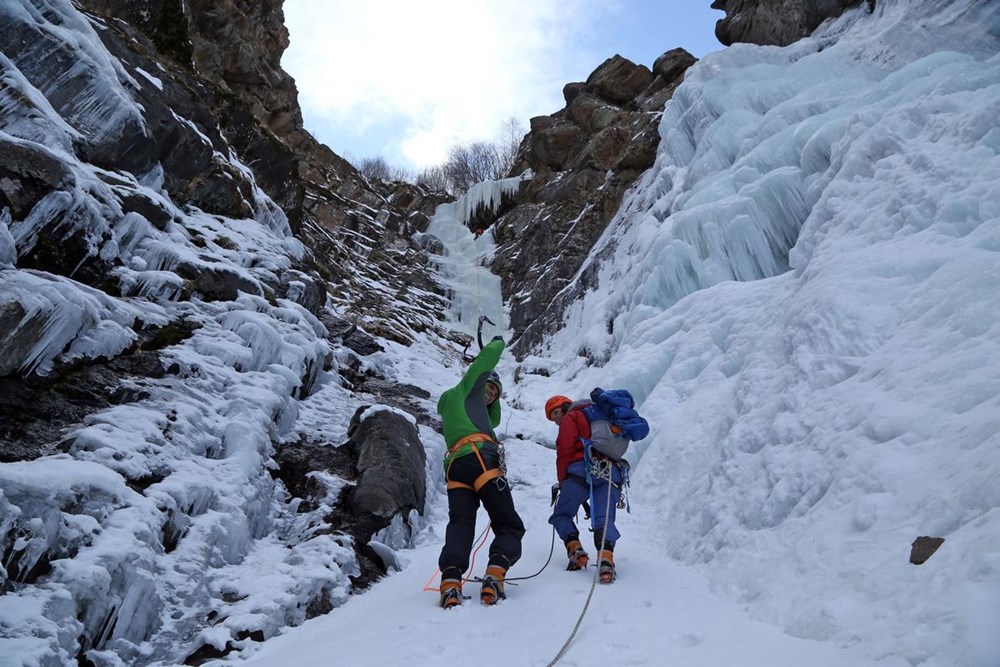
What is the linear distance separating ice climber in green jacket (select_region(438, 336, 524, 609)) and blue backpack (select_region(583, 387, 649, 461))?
2.71 feet

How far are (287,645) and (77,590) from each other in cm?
124

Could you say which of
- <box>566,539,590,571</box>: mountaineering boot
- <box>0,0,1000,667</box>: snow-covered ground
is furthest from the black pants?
<box>566,539,590,571</box>: mountaineering boot

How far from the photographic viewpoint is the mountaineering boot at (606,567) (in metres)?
4.05

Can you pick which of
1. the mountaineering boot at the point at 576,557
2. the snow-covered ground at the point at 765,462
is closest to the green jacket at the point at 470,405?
the mountaineering boot at the point at 576,557

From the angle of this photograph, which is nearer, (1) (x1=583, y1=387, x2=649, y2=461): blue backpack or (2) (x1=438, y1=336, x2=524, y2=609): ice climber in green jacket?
(2) (x1=438, y1=336, x2=524, y2=609): ice climber in green jacket

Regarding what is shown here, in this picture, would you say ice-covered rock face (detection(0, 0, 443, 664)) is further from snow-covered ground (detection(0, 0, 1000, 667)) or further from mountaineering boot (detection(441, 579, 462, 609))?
mountaineering boot (detection(441, 579, 462, 609))

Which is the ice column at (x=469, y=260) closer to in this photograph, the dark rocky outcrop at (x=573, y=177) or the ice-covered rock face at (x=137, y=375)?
the dark rocky outcrop at (x=573, y=177)

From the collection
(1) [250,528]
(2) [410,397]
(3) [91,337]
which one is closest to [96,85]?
(3) [91,337]

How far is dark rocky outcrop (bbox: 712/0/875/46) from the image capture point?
1666 centimetres

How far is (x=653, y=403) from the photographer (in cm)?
855

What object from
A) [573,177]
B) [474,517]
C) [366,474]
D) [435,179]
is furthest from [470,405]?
[435,179]

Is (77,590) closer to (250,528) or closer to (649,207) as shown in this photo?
(250,528)

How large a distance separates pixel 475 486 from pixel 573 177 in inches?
839

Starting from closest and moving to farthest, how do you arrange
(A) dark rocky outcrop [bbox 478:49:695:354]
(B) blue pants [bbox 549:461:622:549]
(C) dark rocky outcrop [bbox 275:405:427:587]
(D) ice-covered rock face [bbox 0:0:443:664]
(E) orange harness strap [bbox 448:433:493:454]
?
(D) ice-covered rock face [bbox 0:0:443:664] → (E) orange harness strap [bbox 448:433:493:454] → (B) blue pants [bbox 549:461:622:549] → (C) dark rocky outcrop [bbox 275:405:427:587] → (A) dark rocky outcrop [bbox 478:49:695:354]
